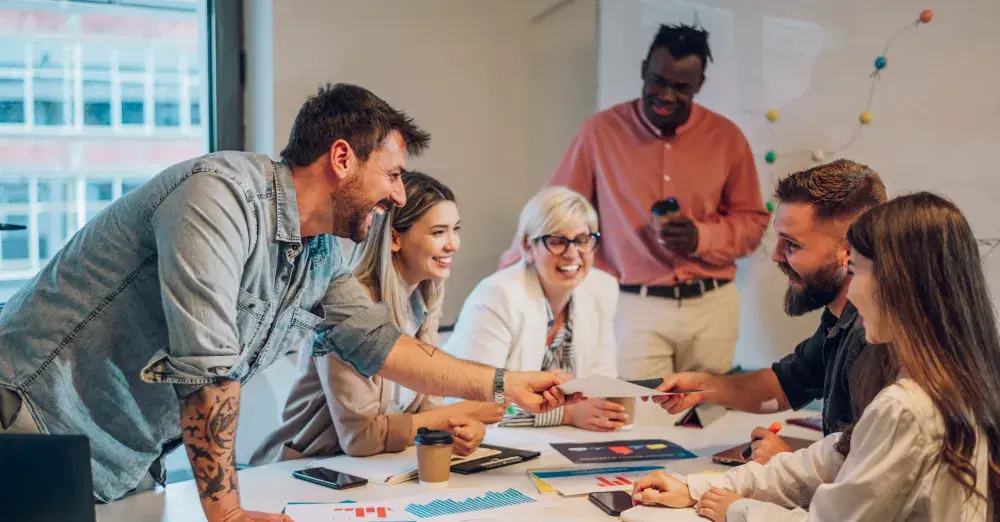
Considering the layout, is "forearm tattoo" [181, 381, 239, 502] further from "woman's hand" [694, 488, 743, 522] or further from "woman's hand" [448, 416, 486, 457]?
"woman's hand" [694, 488, 743, 522]

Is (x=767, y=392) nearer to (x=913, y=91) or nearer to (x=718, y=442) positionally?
(x=718, y=442)

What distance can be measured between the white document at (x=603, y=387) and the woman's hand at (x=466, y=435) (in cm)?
28

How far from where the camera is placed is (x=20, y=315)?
5.51ft

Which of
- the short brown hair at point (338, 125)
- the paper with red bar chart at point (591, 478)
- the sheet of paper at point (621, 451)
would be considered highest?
the short brown hair at point (338, 125)

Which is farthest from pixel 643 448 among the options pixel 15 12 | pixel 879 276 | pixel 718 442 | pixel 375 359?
pixel 15 12

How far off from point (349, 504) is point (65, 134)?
7.96 feet

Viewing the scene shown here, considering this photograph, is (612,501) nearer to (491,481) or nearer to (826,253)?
(491,481)

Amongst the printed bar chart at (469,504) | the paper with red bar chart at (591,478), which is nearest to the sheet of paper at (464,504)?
the printed bar chart at (469,504)

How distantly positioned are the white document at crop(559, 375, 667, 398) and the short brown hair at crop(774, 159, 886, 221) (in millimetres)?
621

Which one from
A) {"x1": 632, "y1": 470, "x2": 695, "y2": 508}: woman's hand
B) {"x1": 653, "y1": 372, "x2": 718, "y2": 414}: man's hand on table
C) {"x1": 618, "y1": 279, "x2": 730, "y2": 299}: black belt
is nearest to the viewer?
{"x1": 632, "y1": 470, "x2": 695, "y2": 508}: woman's hand

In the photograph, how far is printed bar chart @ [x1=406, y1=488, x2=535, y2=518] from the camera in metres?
1.84

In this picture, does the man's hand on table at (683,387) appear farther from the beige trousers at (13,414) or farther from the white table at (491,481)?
the beige trousers at (13,414)

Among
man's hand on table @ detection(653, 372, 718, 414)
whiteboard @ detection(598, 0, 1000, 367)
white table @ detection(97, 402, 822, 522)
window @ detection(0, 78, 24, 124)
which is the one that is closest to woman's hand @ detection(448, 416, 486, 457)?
white table @ detection(97, 402, 822, 522)

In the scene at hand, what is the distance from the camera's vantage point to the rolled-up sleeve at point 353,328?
203cm
